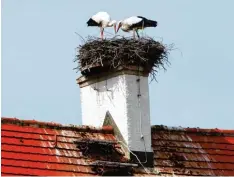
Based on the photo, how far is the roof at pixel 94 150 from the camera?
2170 centimetres

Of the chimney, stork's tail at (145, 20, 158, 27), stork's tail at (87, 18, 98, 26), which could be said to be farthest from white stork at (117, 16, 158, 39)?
the chimney

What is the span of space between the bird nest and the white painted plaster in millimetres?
234

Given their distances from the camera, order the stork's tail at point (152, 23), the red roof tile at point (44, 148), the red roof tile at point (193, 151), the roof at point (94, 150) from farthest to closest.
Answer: the stork's tail at point (152, 23) < the red roof tile at point (193, 151) < the roof at point (94, 150) < the red roof tile at point (44, 148)

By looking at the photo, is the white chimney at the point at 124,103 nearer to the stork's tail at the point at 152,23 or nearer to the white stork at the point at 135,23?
the white stork at the point at 135,23

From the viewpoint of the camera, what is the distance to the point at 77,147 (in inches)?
889

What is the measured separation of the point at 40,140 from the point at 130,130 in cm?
157

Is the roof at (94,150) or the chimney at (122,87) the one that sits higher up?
the chimney at (122,87)

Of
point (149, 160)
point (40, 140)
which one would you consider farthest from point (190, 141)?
point (40, 140)

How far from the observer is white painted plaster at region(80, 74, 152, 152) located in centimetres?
2308

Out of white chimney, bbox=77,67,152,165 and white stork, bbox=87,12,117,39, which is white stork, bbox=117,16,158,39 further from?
white chimney, bbox=77,67,152,165

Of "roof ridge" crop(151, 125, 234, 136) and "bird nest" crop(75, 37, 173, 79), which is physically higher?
"bird nest" crop(75, 37, 173, 79)

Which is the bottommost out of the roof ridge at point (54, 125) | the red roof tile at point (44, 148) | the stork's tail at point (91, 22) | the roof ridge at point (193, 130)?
the red roof tile at point (44, 148)

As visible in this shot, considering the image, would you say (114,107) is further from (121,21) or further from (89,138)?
(121,21)

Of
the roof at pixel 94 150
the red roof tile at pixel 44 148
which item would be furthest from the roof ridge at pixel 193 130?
the red roof tile at pixel 44 148
